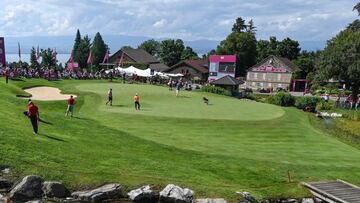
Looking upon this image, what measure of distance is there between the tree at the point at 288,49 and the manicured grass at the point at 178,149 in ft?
367

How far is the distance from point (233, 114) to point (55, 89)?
2429 centimetres

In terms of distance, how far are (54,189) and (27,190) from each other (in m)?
1.03

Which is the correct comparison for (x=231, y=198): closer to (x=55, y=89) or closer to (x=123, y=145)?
(x=123, y=145)

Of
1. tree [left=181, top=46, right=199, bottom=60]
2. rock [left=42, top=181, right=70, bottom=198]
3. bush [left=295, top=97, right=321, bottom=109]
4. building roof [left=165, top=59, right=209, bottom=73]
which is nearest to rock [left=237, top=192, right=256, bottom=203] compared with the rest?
rock [left=42, top=181, right=70, bottom=198]

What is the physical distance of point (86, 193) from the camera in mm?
18250

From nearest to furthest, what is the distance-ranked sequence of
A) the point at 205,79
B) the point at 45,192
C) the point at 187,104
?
the point at 45,192 → the point at 187,104 → the point at 205,79

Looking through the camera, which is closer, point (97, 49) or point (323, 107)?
point (323, 107)

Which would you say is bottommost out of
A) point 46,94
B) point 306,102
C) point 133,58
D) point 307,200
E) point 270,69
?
point 307,200

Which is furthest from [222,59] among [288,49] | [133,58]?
[288,49]

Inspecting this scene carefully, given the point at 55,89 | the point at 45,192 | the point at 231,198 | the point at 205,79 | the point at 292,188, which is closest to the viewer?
the point at 45,192

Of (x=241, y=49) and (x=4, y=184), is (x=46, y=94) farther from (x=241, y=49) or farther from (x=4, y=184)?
(x=241, y=49)

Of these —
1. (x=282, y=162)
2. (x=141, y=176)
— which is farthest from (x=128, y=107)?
(x=141, y=176)

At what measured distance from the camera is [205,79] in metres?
132

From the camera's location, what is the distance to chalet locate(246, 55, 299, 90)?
4899 inches
